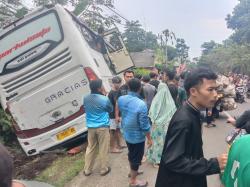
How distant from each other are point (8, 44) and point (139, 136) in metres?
3.66

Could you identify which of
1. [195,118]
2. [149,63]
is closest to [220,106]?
[195,118]

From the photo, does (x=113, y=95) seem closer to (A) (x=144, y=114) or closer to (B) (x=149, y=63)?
(A) (x=144, y=114)

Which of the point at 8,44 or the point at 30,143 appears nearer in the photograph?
the point at 8,44

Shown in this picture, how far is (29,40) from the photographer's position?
24.3 feet

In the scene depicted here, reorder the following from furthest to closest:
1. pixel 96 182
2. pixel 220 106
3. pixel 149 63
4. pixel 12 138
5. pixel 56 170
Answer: pixel 149 63 → pixel 220 106 → pixel 12 138 → pixel 56 170 → pixel 96 182

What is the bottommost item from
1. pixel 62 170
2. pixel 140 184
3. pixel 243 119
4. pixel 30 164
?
pixel 30 164

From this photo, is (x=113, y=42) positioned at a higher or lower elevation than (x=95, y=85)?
lower

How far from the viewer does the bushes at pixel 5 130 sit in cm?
899

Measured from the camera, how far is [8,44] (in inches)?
292

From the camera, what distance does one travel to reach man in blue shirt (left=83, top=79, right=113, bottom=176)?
19.8ft

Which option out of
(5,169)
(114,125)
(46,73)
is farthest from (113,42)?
(5,169)

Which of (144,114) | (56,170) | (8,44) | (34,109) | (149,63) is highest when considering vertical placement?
(8,44)

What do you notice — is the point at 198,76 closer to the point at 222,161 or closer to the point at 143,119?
the point at 222,161

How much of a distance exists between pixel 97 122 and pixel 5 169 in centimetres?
486
